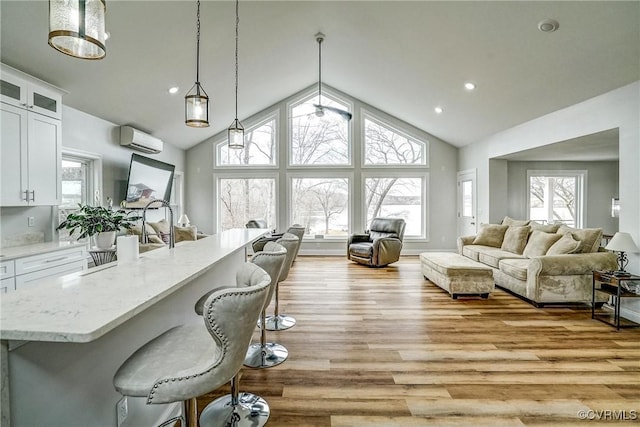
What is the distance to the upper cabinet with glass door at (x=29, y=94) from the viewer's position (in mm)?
3027

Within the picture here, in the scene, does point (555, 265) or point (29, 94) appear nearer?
point (29, 94)

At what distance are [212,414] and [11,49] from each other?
3.78 m

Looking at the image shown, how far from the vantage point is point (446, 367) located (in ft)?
8.28

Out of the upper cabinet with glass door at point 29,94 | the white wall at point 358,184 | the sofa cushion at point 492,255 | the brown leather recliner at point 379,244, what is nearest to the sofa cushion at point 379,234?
the brown leather recliner at point 379,244

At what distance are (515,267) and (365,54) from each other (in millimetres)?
4034

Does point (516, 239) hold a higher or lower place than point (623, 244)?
lower

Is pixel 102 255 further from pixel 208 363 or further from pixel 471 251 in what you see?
pixel 471 251

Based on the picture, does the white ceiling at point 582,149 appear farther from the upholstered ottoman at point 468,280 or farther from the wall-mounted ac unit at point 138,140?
the wall-mounted ac unit at point 138,140

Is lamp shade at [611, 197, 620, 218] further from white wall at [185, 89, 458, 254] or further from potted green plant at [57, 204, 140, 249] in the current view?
potted green plant at [57, 204, 140, 249]

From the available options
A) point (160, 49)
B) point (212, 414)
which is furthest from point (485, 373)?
point (160, 49)

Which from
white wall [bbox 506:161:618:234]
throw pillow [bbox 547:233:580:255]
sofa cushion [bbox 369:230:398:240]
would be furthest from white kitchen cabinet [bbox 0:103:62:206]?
white wall [bbox 506:161:618:234]

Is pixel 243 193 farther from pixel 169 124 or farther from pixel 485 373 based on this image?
pixel 485 373

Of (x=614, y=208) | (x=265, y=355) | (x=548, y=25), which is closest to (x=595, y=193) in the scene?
(x=614, y=208)

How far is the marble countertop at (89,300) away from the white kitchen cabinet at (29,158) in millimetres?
2259
